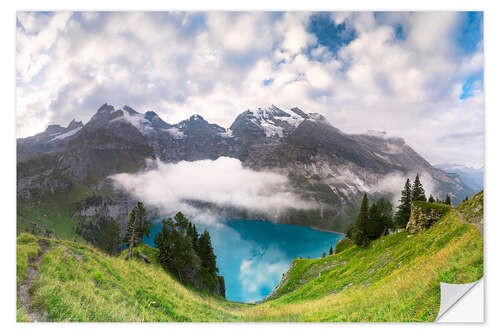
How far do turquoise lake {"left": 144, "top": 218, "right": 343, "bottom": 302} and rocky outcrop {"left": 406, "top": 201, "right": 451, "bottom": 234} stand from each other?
A: 1511 cm

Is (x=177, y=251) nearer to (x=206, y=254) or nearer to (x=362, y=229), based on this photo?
(x=206, y=254)

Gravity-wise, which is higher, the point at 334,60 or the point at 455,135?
the point at 334,60

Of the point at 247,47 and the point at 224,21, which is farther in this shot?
the point at 247,47

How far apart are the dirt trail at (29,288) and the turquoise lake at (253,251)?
13560 mm

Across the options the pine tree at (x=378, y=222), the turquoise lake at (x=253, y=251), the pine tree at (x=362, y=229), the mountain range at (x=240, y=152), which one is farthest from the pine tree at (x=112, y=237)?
the pine tree at (x=378, y=222)

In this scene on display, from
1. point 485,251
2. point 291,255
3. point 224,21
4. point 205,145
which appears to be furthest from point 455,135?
point 291,255

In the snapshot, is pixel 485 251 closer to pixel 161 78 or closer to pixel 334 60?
pixel 334 60

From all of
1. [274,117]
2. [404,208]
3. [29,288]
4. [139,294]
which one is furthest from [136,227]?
[274,117]

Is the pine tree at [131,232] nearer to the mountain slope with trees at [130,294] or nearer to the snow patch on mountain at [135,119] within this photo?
the mountain slope with trees at [130,294]

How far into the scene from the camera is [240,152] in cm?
Result: 3475

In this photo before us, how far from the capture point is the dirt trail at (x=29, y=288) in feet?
14.4

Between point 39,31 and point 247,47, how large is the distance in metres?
9.30

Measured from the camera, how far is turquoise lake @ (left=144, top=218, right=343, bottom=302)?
28.2 meters
